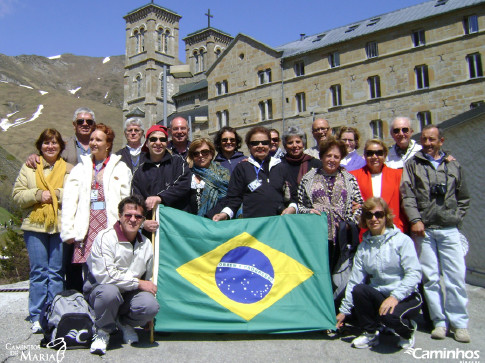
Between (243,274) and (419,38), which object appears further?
(419,38)

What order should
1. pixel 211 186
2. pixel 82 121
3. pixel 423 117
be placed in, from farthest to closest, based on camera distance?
pixel 423 117
pixel 82 121
pixel 211 186

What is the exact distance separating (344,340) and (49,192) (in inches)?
150

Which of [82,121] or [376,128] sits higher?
[376,128]

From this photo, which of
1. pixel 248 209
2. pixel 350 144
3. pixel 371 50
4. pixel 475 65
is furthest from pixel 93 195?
pixel 371 50

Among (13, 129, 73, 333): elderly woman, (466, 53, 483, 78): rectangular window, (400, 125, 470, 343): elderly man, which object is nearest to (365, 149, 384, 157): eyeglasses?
(400, 125, 470, 343): elderly man

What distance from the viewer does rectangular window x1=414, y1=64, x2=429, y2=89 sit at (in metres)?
30.3

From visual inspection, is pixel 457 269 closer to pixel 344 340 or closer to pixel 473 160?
pixel 344 340

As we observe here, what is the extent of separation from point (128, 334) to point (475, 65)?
101 feet

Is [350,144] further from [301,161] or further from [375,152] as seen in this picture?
[375,152]

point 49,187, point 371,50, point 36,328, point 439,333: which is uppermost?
point 371,50

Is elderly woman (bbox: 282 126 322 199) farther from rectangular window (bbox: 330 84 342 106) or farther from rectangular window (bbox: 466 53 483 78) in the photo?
rectangular window (bbox: 330 84 342 106)

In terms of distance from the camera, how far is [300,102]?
3650 cm

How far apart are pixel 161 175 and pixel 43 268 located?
5.82 feet

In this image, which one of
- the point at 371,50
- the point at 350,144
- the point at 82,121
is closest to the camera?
the point at 82,121
